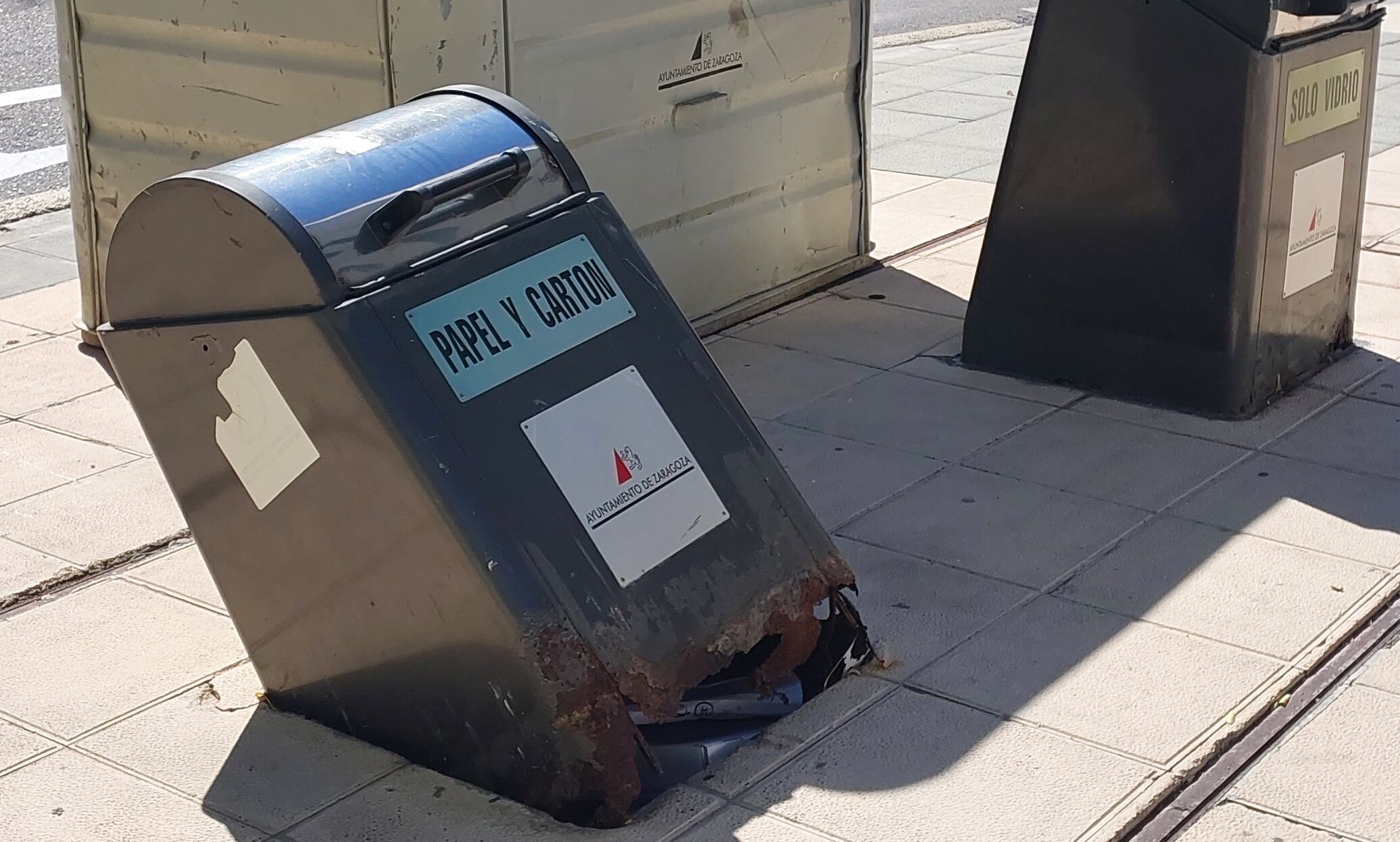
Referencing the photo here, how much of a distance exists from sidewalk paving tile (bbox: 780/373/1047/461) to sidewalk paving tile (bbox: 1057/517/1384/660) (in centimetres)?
78

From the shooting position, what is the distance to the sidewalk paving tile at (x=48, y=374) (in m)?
5.26

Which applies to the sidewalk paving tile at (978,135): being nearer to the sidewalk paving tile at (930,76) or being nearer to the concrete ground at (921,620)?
the sidewalk paving tile at (930,76)

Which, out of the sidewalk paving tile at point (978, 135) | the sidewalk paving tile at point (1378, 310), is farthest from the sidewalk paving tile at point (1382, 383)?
the sidewalk paving tile at point (978, 135)

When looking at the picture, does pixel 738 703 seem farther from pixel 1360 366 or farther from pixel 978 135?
pixel 978 135

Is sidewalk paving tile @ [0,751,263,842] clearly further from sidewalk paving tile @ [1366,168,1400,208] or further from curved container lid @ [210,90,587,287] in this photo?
sidewalk paving tile @ [1366,168,1400,208]

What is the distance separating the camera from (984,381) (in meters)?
5.36

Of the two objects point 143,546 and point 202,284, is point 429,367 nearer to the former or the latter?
point 202,284

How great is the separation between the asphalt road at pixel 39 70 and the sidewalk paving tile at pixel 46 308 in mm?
1355

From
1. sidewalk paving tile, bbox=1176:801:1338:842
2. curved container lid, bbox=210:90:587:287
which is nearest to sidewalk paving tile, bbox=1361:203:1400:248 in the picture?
sidewalk paving tile, bbox=1176:801:1338:842

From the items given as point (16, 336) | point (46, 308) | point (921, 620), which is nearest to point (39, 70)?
point (46, 308)

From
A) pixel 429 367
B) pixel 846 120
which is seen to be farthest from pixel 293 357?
pixel 846 120

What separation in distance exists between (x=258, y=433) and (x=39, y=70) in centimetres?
856

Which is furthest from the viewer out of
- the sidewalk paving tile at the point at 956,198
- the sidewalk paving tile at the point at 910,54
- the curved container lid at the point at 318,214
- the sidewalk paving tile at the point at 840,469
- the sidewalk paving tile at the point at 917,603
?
the sidewalk paving tile at the point at 910,54

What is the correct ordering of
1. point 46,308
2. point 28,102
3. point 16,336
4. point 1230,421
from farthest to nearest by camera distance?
point 28,102, point 46,308, point 16,336, point 1230,421
